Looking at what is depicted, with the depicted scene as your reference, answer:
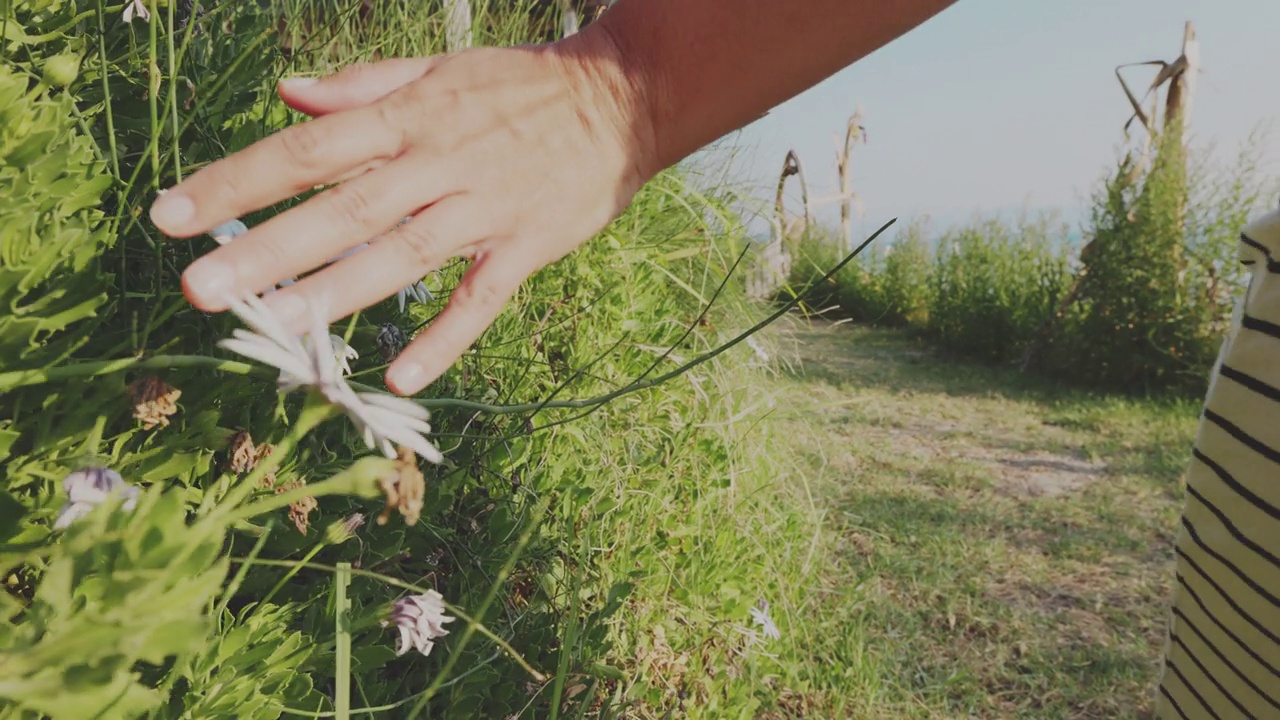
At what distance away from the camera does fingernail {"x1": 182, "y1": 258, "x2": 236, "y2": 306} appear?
21.2 inches

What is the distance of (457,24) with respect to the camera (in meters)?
2.38

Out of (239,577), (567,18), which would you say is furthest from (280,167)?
(567,18)

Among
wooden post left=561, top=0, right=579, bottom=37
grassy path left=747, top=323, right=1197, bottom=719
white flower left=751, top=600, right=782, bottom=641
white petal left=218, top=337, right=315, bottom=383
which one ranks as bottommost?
grassy path left=747, top=323, right=1197, bottom=719

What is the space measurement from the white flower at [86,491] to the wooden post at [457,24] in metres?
1.93

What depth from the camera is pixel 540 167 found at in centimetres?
73

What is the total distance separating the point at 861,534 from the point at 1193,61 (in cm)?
477

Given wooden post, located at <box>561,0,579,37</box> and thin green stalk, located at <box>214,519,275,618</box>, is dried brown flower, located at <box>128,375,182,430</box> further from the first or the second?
wooden post, located at <box>561,0,579,37</box>

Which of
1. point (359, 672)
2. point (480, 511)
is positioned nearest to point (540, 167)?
point (359, 672)

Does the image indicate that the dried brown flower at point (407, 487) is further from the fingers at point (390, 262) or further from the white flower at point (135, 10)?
the white flower at point (135, 10)

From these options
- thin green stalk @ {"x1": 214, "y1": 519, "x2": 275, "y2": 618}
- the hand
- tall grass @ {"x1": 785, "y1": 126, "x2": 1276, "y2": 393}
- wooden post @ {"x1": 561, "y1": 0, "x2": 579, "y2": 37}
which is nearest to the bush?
tall grass @ {"x1": 785, "y1": 126, "x2": 1276, "y2": 393}

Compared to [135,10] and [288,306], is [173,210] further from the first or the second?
[135,10]

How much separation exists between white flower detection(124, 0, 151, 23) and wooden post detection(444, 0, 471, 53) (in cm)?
151

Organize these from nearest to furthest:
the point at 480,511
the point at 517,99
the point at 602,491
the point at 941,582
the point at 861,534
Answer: the point at 517,99 < the point at 480,511 < the point at 602,491 < the point at 941,582 < the point at 861,534

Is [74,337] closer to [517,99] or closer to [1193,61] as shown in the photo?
[517,99]
